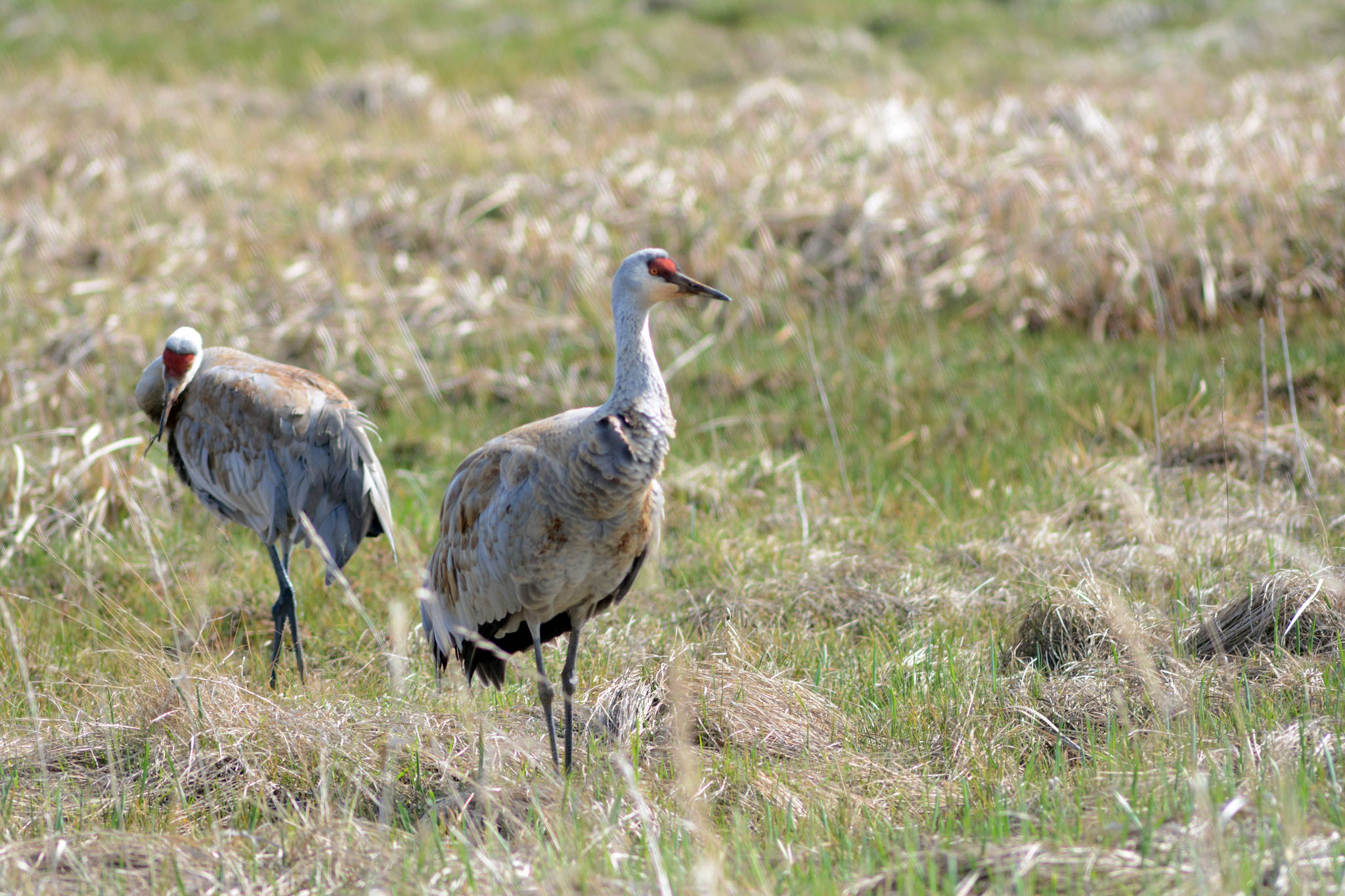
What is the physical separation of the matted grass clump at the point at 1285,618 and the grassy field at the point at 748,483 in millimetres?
17

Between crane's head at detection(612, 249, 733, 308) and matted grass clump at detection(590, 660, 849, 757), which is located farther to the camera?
matted grass clump at detection(590, 660, 849, 757)

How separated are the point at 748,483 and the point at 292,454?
233 centimetres

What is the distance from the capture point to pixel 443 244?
9.38 metres

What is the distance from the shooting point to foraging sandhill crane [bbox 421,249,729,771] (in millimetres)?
3541

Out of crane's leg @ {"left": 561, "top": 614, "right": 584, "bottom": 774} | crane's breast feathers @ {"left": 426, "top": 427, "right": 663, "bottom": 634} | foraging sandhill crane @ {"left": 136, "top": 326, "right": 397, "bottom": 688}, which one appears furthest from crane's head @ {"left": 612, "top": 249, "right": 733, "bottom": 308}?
foraging sandhill crane @ {"left": 136, "top": 326, "right": 397, "bottom": 688}

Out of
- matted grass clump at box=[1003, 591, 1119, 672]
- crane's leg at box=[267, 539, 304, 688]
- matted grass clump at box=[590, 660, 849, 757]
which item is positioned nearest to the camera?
matted grass clump at box=[590, 660, 849, 757]

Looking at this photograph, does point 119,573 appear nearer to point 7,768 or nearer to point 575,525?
point 7,768

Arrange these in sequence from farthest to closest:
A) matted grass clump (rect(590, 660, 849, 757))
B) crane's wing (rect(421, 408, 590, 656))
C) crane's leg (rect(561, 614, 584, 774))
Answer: crane's leg (rect(561, 614, 584, 774)) < matted grass clump (rect(590, 660, 849, 757)) < crane's wing (rect(421, 408, 590, 656))

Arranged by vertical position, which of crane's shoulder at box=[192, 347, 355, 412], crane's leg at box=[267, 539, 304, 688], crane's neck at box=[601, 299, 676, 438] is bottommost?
crane's leg at box=[267, 539, 304, 688]

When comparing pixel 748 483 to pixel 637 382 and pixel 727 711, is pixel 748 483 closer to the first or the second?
pixel 727 711

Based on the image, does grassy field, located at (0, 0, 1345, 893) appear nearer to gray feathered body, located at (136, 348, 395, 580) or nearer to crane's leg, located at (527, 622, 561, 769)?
crane's leg, located at (527, 622, 561, 769)

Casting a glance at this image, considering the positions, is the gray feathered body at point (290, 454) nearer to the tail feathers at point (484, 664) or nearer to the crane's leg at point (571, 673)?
the tail feathers at point (484, 664)

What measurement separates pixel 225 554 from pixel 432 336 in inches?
107

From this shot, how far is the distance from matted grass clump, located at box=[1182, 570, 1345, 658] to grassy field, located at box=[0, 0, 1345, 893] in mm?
17
